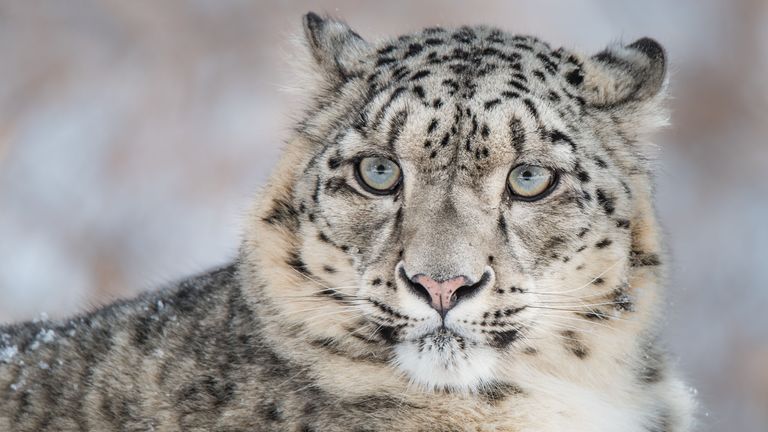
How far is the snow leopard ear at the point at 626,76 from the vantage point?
559 cm

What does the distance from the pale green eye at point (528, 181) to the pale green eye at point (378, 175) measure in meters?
0.50

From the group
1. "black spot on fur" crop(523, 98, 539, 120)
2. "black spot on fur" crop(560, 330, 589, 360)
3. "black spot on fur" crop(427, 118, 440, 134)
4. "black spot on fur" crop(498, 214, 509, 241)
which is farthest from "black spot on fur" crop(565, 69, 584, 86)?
"black spot on fur" crop(560, 330, 589, 360)

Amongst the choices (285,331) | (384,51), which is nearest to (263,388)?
(285,331)

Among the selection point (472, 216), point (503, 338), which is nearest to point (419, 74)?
point (472, 216)

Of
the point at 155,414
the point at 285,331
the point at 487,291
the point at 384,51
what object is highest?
the point at 384,51

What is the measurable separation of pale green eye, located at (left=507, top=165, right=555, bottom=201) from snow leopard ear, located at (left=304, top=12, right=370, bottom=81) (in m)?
1.17

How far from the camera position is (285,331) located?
17.3 feet

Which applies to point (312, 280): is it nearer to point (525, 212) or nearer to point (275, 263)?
point (275, 263)

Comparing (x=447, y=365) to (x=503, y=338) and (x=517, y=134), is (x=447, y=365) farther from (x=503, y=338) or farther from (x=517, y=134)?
(x=517, y=134)

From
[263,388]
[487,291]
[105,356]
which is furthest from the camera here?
[105,356]

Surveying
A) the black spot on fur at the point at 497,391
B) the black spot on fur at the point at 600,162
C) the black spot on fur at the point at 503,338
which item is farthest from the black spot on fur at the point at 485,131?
the black spot on fur at the point at 497,391

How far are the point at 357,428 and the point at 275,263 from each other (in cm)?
90

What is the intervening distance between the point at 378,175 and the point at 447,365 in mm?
896

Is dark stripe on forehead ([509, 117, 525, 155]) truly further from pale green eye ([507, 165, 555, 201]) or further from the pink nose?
the pink nose
